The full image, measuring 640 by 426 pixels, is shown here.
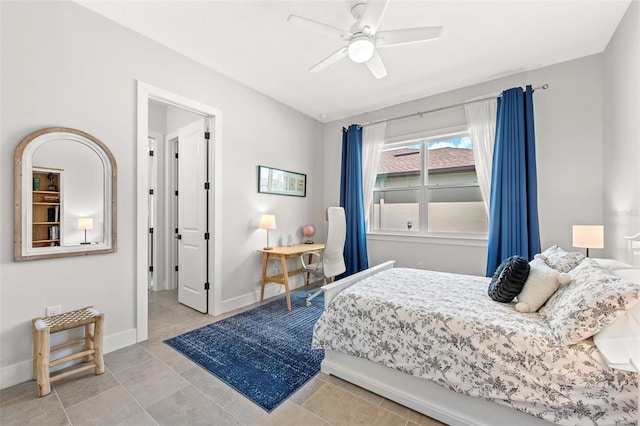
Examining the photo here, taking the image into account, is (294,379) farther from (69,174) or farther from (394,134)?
(394,134)

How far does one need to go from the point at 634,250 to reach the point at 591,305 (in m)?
1.09

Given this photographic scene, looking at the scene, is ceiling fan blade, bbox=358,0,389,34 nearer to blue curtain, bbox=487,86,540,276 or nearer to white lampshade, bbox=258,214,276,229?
blue curtain, bbox=487,86,540,276

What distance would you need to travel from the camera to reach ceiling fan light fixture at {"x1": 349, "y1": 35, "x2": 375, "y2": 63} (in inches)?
79.6

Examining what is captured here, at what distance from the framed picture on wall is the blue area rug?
Result: 1680 mm

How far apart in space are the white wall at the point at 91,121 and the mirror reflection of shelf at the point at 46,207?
0.13 meters

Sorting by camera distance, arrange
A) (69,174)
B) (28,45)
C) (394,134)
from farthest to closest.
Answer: (394,134) → (69,174) → (28,45)

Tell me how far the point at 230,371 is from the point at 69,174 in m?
2.01

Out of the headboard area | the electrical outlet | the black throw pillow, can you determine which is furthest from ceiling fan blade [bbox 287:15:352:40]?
the electrical outlet

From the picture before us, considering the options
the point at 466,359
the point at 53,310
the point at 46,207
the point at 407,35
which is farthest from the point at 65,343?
the point at 407,35

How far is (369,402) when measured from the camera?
5.60 feet

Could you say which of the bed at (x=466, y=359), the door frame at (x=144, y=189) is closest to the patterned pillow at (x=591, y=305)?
the bed at (x=466, y=359)

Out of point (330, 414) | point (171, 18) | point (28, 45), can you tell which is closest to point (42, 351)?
point (330, 414)

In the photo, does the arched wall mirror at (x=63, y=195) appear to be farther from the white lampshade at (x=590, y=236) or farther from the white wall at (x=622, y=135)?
the white wall at (x=622, y=135)

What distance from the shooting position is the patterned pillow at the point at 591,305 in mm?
1181
